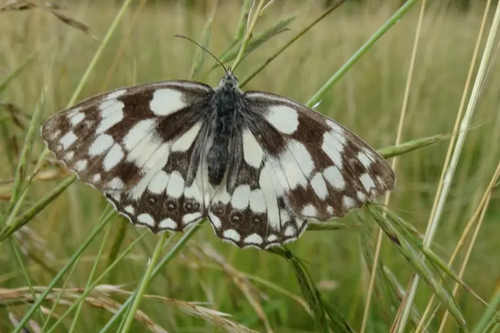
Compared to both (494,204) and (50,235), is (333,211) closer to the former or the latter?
(50,235)

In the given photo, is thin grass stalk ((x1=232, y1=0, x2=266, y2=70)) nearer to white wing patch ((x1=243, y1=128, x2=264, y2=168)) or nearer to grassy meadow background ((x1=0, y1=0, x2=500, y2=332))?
grassy meadow background ((x1=0, y1=0, x2=500, y2=332))

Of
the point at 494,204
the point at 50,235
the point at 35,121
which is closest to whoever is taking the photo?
the point at 35,121

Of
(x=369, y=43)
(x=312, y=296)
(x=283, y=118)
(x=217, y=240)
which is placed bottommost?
(x=312, y=296)

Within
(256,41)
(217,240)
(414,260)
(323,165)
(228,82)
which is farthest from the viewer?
(217,240)

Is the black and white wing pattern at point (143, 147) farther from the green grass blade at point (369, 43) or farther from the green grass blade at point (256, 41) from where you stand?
the green grass blade at point (369, 43)

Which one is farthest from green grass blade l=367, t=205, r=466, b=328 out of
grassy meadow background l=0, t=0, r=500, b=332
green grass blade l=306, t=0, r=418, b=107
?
green grass blade l=306, t=0, r=418, b=107

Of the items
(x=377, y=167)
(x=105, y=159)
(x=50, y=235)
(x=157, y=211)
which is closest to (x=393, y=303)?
(x=377, y=167)

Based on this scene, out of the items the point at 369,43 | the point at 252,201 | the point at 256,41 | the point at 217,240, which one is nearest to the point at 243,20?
the point at 256,41

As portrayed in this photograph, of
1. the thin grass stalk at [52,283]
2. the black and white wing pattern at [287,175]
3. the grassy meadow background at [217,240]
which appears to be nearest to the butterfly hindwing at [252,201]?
the black and white wing pattern at [287,175]

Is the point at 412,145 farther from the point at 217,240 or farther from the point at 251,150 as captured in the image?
the point at 217,240
